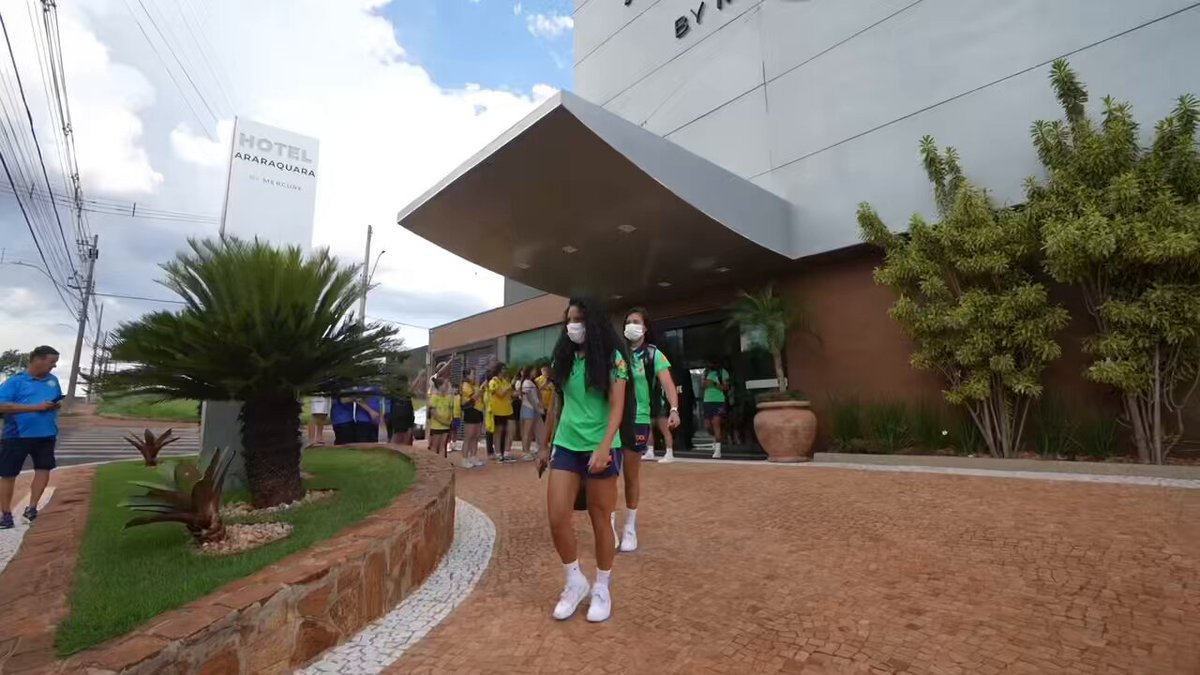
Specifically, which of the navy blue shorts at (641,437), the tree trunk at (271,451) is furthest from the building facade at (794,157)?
the tree trunk at (271,451)

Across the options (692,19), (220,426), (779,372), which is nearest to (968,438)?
(779,372)

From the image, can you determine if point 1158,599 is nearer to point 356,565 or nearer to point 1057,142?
point 356,565

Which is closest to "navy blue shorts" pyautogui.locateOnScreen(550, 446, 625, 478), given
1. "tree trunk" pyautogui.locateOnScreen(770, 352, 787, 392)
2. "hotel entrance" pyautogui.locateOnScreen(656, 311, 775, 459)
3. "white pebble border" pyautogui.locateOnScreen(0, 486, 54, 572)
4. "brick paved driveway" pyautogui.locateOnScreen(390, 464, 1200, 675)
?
"brick paved driveway" pyautogui.locateOnScreen(390, 464, 1200, 675)

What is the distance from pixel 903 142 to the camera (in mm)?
8320

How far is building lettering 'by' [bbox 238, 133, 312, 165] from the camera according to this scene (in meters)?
6.58

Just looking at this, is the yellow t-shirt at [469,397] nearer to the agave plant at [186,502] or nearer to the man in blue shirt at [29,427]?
the man in blue shirt at [29,427]

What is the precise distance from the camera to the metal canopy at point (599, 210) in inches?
275

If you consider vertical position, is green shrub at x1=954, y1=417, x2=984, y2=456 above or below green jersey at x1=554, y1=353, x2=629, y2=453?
below

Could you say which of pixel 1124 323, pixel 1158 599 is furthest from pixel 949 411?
pixel 1158 599

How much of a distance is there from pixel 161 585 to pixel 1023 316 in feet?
26.6

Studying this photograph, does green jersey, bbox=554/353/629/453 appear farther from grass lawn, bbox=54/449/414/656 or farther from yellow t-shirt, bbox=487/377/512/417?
yellow t-shirt, bbox=487/377/512/417

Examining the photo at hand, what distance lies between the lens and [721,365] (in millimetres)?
10797

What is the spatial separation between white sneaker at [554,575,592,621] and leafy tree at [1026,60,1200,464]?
240 inches

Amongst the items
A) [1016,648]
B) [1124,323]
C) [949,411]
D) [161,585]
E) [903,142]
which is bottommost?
[1016,648]
